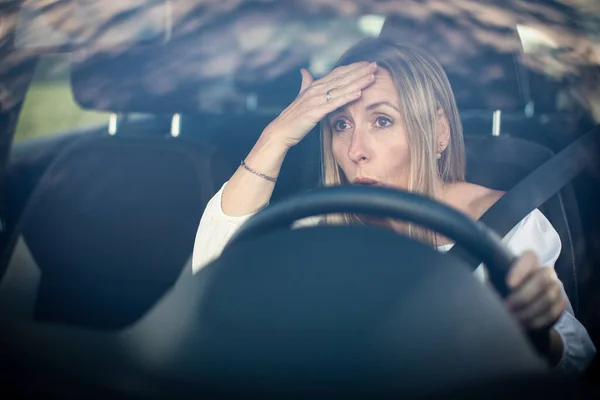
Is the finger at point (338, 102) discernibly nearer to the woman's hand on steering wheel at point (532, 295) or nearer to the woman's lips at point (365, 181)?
the woman's lips at point (365, 181)

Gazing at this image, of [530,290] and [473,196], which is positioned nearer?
[530,290]

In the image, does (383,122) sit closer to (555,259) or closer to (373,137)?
(373,137)

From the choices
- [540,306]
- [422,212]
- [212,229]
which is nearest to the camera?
[422,212]

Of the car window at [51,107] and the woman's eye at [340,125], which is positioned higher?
the car window at [51,107]

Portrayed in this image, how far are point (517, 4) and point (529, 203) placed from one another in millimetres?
397

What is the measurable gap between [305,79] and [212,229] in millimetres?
345

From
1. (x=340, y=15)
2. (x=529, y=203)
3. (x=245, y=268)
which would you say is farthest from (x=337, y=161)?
(x=245, y=268)

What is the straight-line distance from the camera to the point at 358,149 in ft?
4.79

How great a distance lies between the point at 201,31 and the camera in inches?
57.2

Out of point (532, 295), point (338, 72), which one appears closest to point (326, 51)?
point (338, 72)

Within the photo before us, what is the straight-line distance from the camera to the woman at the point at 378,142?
1408 millimetres

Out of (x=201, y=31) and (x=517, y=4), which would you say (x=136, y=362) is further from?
(x=517, y=4)

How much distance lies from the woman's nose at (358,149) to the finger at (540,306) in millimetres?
429

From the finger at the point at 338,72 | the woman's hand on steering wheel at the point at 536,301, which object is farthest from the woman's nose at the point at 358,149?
the woman's hand on steering wheel at the point at 536,301
